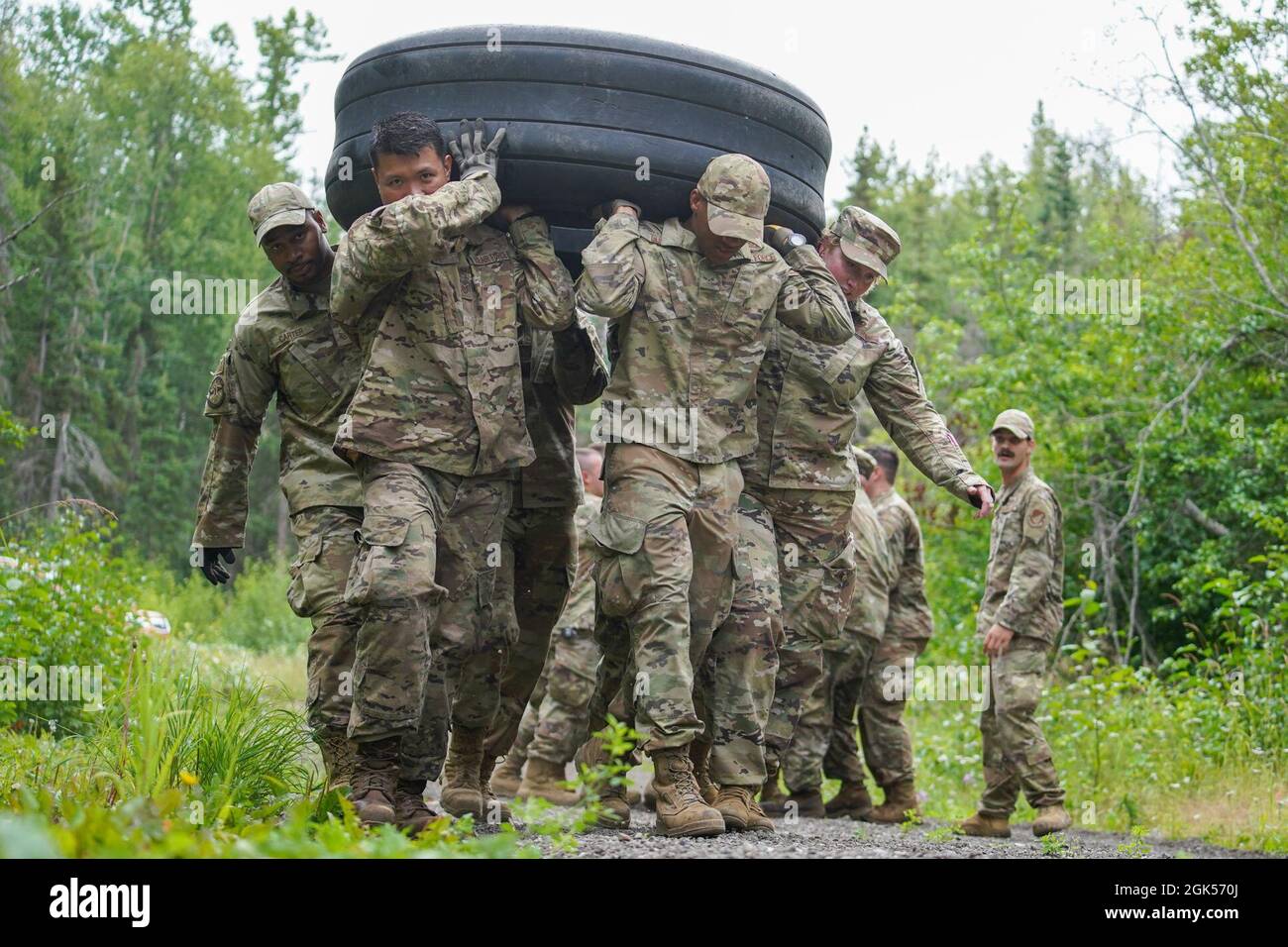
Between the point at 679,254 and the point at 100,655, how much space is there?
4247mm

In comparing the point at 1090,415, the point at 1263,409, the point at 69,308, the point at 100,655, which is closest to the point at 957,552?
the point at 1090,415

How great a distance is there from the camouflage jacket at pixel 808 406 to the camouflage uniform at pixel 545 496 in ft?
2.71

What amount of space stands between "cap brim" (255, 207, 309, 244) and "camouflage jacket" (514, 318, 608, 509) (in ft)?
3.26

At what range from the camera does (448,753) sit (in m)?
6.33

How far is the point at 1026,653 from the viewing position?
7.89 meters

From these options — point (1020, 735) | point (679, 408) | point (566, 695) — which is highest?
point (679, 408)

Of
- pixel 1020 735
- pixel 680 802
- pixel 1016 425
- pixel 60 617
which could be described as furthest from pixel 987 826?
pixel 60 617

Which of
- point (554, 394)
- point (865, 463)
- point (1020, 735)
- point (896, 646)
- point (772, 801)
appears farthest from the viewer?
point (865, 463)

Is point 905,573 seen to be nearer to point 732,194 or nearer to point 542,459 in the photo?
point 542,459

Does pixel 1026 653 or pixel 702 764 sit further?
pixel 1026 653

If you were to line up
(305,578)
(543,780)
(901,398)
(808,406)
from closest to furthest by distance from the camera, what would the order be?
(305,578)
(808,406)
(901,398)
(543,780)

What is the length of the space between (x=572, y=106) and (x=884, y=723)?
15.9 feet

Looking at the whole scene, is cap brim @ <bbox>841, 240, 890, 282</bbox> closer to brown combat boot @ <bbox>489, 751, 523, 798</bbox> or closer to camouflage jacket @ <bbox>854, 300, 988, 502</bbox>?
camouflage jacket @ <bbox>854, 300, 988, 502</bbox>
